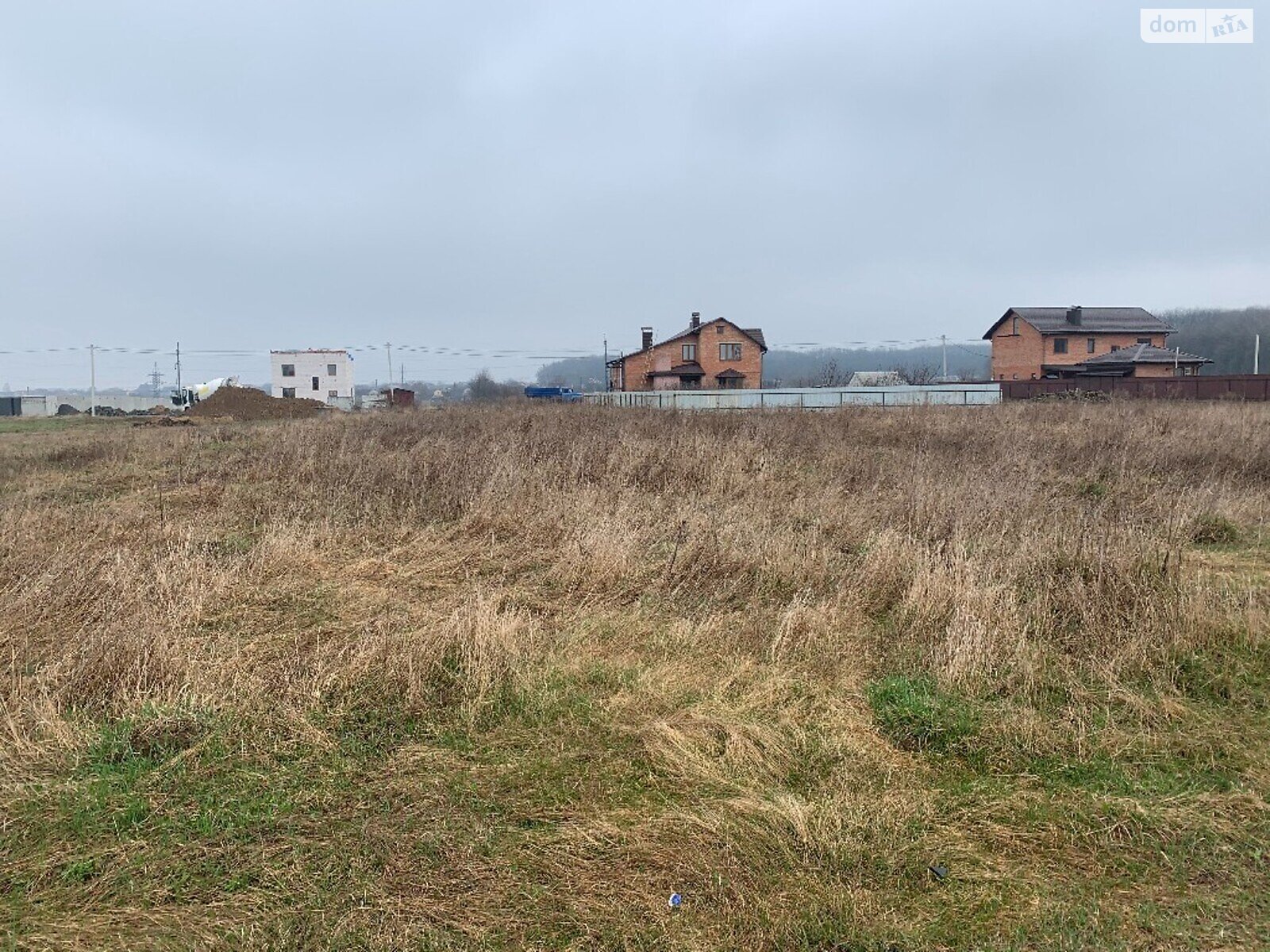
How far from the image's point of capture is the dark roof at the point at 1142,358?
138 ft

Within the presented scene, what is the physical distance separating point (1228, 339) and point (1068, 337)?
4078 centimetres

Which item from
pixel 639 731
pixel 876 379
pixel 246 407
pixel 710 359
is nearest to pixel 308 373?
pixel 246 407

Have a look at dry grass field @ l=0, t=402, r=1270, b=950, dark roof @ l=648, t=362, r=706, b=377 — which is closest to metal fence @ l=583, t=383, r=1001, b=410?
dark roof @ l=648, t=362, r=706, b=377

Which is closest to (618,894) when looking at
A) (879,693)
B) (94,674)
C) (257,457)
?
(879,693)

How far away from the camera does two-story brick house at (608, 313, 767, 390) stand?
51719 mm

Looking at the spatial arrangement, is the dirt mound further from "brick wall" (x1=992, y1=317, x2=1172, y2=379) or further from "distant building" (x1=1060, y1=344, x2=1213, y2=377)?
"brick wall" (x1=992, y1=317, x2=1172, y2=379)

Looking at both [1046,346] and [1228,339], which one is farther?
[1228,339]

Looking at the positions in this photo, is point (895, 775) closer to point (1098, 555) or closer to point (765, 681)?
point (765, 681)

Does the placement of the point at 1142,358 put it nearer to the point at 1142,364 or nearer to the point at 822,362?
the point at 1142,364

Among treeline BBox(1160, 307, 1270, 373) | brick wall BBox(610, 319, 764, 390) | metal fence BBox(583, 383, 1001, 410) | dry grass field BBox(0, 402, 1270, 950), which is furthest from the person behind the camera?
treeline BBox(1160, 307, 1270, 373)

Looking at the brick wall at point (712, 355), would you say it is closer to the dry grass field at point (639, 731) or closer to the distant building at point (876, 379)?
the distant building at point (876, 379)

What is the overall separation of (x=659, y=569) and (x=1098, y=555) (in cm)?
342

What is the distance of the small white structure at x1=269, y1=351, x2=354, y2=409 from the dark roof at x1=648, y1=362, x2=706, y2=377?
35.8 meters

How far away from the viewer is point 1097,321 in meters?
52.2
